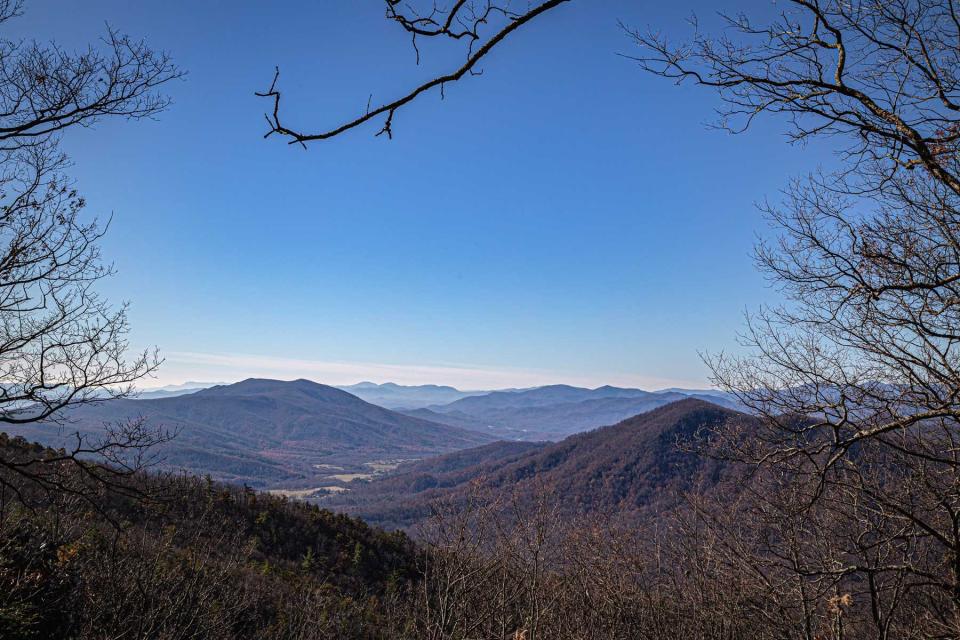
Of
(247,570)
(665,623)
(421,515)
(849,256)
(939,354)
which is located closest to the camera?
(849,256)

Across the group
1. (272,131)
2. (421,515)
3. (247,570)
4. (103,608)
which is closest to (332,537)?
(247,570)

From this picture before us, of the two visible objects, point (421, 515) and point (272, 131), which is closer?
point (272, 131)

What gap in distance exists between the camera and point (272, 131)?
2039 mm

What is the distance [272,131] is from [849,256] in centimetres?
584

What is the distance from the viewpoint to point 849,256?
5.30 metres

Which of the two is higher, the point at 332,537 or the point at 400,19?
the point at 400,19

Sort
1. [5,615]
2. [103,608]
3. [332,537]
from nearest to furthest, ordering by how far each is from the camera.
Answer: [5,615]
[103,608]
[332,537]

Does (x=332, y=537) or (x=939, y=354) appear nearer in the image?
(x=939, y=354)

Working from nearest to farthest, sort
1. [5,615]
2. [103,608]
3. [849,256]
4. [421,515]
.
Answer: [849,256] < [5,615] < [103,608] < [421,515]

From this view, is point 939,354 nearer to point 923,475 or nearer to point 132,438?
point 923,475

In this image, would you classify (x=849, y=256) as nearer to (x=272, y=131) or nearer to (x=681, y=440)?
(x=681, y=440)

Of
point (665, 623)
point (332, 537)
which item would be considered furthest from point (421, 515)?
point (665, 623)

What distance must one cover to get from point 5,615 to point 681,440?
10.3 m

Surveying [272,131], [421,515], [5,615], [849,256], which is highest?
[849,256]
